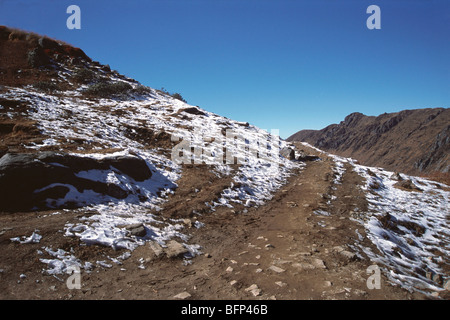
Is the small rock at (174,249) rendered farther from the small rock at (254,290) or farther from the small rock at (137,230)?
the small rock at (254,290)

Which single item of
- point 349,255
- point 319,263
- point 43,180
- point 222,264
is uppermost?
point 43,180

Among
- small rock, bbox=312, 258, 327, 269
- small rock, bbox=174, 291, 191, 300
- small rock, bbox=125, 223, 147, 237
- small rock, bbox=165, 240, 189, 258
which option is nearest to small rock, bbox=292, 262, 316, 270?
small rock, bbox=312, 258, 327, 269

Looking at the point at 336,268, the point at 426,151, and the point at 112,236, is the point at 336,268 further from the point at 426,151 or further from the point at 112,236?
the point at 426,151

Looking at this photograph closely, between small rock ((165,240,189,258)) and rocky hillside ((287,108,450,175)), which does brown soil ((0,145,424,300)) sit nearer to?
small rock ((165,240,189,258))

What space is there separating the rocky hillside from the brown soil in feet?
212

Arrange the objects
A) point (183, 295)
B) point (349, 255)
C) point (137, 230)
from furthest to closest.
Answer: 1. point (137, 230)
2. point (349, 255)
3. point (183, 295)

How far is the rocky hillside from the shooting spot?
212ft

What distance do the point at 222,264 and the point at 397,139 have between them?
105 m

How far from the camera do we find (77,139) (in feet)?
44.2

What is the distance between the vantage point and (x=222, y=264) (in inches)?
264

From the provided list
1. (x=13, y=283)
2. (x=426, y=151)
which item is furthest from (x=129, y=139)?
(x=426, y=151)

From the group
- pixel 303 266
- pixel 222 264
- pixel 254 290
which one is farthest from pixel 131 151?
pixel 303 266

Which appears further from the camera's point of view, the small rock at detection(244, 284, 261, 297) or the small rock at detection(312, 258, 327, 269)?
the small rock at detection(312, 258, 327, 269)

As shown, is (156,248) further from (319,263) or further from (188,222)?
(319,263)
